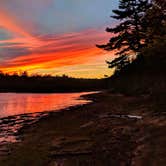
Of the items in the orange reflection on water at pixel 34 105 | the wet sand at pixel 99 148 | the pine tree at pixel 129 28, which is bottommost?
the orange reflection on water at pixel 34 105

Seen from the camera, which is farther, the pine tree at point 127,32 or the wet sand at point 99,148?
the pine tree at point 127,32

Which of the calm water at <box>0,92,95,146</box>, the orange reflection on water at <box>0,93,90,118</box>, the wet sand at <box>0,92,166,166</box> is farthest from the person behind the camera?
the orange reflection on water at <box>0,93,90,118</box>

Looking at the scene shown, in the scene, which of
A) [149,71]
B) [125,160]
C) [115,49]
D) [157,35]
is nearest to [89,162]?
[125,160]

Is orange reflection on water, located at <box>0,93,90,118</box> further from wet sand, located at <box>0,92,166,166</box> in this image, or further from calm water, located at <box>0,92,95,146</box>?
wet sand, located at <box>0,92,166,166</box>

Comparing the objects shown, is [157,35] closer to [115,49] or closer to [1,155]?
[1,155]

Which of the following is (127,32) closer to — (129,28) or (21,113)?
(129,28)

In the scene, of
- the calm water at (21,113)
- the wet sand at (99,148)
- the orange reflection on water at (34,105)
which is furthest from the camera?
the orange reflection on water at (34,105)

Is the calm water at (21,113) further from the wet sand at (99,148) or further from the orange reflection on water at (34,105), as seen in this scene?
the wet sand at (99,148)

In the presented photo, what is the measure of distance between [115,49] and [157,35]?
41.4 metres

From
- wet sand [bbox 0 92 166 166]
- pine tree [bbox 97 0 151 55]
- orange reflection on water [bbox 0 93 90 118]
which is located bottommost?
orange reflection on water [bbox 0 93 90 118]

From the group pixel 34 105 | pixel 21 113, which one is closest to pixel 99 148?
pixel 21 113

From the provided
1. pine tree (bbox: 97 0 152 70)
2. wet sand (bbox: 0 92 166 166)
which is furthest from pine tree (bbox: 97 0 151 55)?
wet sand (bbox: 0 92 166 166)

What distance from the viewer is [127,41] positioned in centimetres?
6531

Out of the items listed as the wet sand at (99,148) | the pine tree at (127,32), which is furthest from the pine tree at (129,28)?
the wet sand at (99,148)
